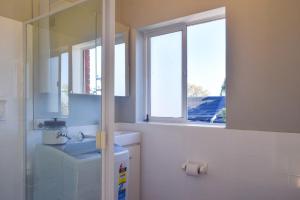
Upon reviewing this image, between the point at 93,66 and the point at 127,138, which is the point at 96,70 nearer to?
the point at 93,66

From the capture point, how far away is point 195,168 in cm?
196

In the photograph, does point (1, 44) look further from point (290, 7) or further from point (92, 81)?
point (290, 7)

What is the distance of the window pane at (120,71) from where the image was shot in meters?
2.46

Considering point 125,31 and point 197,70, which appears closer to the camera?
point 197,70

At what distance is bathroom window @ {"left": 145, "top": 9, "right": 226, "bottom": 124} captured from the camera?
2.12 m

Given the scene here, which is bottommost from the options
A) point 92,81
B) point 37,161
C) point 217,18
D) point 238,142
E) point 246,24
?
point 37,161

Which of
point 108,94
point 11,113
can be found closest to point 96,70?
point 108,94

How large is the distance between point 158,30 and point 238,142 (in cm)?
133

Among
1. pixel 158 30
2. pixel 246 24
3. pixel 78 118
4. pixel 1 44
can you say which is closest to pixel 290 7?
pixel 246 24

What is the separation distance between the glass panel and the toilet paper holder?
833 millimetres

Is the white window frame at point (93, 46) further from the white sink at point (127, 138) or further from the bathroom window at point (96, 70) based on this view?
the white sink at point (127, 138)

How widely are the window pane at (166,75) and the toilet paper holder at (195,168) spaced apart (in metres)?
0.52

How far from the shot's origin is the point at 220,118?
6.93 ft

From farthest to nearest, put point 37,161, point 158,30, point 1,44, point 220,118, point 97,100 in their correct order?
point 158,30 < point 220,118 < point 37,161 < point 1,44 < point 97,100
